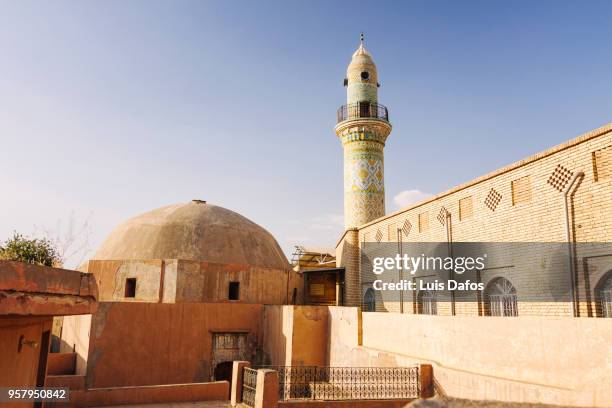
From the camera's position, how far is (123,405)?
10797mm

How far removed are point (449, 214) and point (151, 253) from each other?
11.6 metres

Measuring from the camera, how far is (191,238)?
19.4 metres

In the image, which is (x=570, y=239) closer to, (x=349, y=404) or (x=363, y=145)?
(x=349, y=404)

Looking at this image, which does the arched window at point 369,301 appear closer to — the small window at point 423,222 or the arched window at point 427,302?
→ the arched window at point 427,302

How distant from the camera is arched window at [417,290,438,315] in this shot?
1442 centimetres

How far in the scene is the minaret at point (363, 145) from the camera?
867 inches

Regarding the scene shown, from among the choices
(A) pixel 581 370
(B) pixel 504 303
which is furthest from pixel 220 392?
(A) pixel 581 370

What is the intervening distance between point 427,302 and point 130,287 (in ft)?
35.1

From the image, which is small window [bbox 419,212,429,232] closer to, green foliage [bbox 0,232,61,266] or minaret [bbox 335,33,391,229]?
minaret [bbox 335,33,391,229]

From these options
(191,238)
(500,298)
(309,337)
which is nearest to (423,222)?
(500,298)

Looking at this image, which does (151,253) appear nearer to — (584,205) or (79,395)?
(79,395)

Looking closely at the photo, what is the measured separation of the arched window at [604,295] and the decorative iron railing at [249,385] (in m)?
7.28

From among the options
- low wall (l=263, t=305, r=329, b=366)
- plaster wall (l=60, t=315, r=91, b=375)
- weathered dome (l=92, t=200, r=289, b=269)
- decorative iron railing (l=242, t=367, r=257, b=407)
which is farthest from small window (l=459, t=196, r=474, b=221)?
plaster wall (l=60, t=315, r=91, b=375)

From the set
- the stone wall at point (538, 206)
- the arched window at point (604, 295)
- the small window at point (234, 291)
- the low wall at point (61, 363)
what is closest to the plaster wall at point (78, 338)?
the low wall at point (61, 363)
